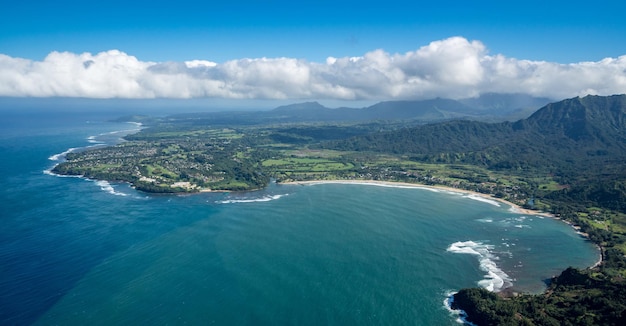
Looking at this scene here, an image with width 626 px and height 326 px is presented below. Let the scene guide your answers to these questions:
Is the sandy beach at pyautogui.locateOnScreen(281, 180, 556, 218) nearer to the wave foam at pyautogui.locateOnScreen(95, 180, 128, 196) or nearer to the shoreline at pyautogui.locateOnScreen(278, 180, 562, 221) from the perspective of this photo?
the shoreline at pyautogui.locateOnScreen(278, 180, 562, 221)

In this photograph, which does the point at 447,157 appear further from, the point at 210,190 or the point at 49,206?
the point at 49,206

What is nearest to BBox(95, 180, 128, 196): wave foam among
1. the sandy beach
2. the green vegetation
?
the green vegetation

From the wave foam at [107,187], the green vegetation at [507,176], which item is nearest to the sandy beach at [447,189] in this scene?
the green vegetation at [507,176]

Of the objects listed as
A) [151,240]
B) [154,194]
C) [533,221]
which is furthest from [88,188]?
[533,221]

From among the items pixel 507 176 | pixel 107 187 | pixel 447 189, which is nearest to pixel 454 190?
pixel 447 189

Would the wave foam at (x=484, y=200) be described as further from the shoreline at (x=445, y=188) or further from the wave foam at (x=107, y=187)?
the wave foam at (x=107, y=187)

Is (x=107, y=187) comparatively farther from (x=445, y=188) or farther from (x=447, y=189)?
(x=447, y=189)
